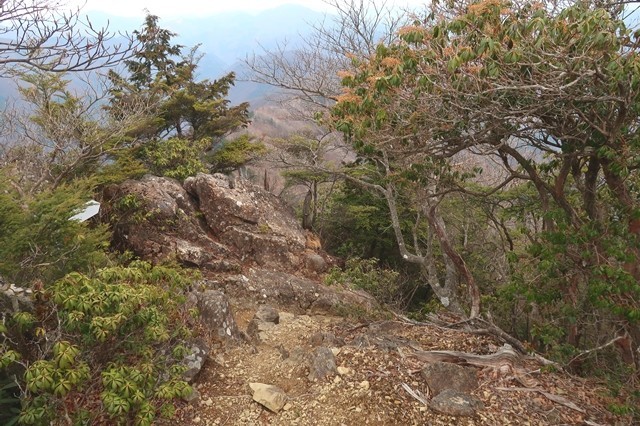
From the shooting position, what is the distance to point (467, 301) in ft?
31.8

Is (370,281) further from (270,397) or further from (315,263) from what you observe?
(270,397)

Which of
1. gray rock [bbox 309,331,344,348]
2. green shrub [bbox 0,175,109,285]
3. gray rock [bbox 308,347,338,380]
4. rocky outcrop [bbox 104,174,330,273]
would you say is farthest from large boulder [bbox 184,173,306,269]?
gray rock [bbox 308,347,338,380]

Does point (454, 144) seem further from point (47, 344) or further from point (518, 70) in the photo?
point (47, 344)

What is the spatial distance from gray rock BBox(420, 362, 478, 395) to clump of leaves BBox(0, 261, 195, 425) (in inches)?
104

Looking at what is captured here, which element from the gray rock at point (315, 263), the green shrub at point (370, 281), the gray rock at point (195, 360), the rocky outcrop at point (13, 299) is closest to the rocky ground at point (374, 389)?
the gray rock at point (195, 360)

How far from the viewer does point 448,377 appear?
4586 mm

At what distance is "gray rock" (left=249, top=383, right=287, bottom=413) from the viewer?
4.34 metres

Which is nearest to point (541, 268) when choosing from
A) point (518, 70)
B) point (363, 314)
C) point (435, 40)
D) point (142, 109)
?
point (518, 70)

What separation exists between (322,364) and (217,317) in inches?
A: 72.5

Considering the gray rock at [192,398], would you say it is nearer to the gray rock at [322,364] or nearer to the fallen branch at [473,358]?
the gray rock at [322,364]

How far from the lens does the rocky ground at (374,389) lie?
4207 mm

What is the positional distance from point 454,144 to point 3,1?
4.67 meters

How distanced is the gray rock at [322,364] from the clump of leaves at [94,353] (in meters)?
1.61

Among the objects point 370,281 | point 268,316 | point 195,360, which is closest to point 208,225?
point 268,316
